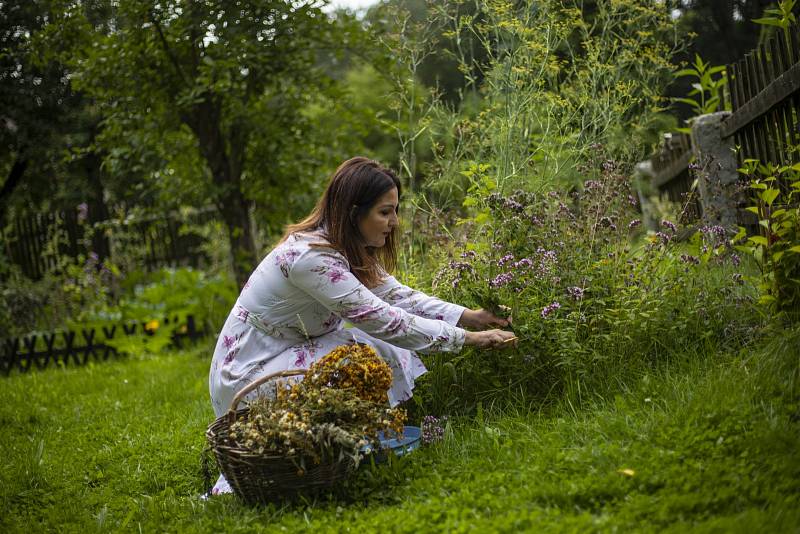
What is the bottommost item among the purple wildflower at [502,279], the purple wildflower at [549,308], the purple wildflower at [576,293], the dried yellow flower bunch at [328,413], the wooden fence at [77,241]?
the dried yellow flower bunch at [328,413]

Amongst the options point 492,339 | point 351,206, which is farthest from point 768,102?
point 351,206

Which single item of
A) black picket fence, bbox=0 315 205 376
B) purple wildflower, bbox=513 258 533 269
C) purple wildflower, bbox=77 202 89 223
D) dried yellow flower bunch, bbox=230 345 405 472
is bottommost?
black picket fence, bbox=0 315 205 376

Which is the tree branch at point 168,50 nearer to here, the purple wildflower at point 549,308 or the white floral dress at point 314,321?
the white floral dress at point 314,321

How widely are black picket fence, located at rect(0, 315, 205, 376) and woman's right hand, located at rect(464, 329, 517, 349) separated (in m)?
4.67

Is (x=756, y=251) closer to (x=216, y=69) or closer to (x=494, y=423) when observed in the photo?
(x=494, y=423)

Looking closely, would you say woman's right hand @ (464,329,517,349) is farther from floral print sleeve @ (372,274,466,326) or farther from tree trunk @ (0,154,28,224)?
tree trunk @ (0,154,28,224)

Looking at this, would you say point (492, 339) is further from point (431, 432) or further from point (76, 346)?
point (76, 346)

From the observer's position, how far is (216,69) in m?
5.32

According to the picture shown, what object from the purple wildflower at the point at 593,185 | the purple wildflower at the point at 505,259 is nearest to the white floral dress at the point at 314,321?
the purple wildflower at the point at 505,259

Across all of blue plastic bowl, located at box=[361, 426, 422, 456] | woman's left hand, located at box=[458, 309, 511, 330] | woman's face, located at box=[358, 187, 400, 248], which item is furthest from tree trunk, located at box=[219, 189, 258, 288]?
blue plastic bowl, located at box=[361, 426, 422, 456]

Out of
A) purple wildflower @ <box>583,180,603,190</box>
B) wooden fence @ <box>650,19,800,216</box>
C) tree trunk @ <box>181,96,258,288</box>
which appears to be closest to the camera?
purple wildflower @ <box>583,180,603,190</box>

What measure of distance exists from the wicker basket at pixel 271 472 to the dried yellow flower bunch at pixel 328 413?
0.03 metres

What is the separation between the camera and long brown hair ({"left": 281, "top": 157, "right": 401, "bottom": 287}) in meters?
3.09

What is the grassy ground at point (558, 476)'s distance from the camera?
2.24m
